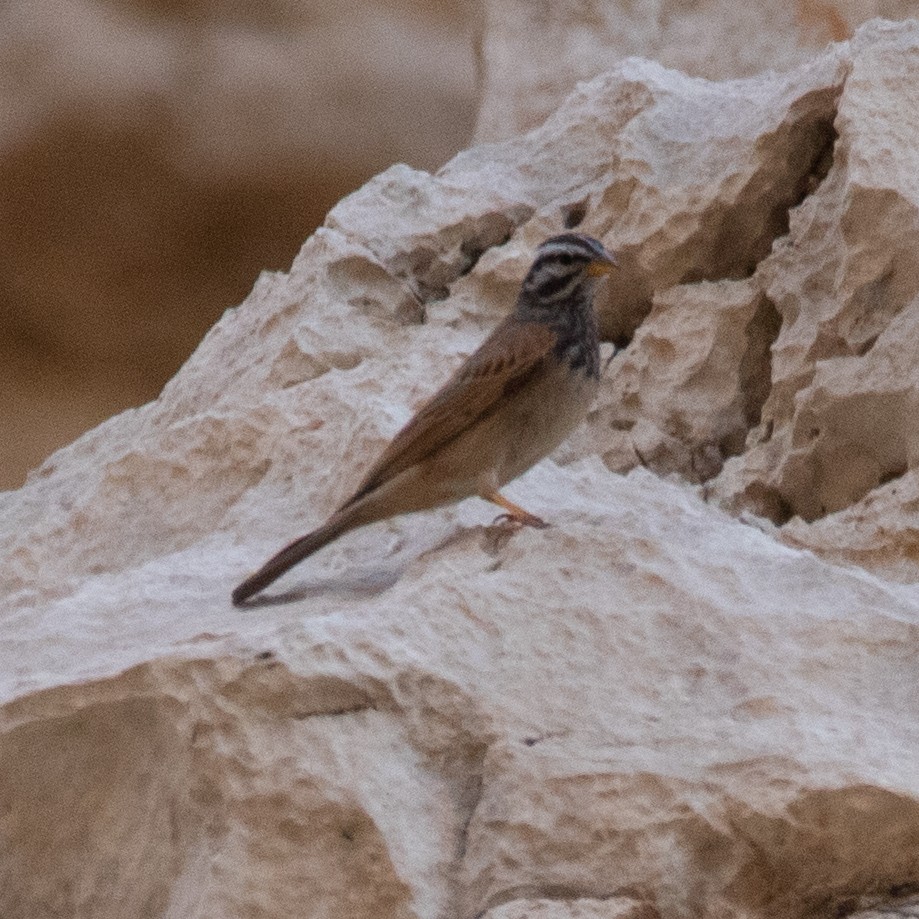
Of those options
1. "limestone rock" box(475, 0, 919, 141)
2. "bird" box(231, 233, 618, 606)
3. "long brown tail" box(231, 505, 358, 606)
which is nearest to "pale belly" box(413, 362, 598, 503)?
"bird" box(231, 233, 618, 606)

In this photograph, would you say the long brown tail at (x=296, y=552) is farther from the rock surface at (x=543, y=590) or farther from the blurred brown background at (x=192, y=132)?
the blurred brown background at (x=192, y=132)

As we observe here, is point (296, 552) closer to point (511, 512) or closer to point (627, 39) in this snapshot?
point (511, 512)

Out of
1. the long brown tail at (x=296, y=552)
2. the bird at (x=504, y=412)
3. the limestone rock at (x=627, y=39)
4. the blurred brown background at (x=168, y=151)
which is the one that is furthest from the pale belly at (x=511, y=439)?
the blurred brown background at (x=168, y=151)

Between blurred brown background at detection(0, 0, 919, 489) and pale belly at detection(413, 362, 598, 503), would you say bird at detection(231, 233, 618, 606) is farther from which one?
blurred brown background at detection(0, 0, 919, 489)

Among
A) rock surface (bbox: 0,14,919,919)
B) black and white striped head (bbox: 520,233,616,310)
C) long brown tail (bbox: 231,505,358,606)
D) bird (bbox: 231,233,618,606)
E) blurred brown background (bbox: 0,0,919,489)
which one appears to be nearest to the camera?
rock surface (bbox: 0,14,919,919)

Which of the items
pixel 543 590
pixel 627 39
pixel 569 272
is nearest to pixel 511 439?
pixel 569 272

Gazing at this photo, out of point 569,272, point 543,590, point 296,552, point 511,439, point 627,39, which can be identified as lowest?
point 543,590
